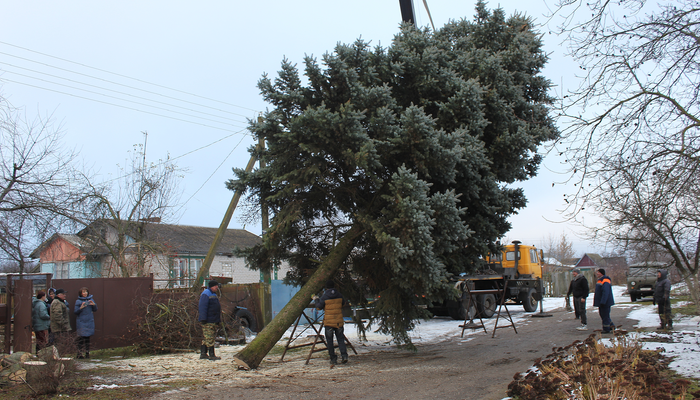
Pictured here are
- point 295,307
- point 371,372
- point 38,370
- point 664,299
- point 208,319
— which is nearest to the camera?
point 38,370

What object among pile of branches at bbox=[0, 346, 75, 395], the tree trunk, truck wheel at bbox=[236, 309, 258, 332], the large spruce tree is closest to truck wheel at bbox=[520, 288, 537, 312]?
the large spruce tree

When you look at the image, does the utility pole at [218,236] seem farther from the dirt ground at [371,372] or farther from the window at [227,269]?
the window at [227,269]

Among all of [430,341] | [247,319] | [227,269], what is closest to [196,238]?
[227,269]

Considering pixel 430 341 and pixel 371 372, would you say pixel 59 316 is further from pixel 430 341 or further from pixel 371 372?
pixel 430 341

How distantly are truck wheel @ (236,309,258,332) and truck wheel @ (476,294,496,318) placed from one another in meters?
7.99

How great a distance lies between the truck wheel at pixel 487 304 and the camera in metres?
16.8

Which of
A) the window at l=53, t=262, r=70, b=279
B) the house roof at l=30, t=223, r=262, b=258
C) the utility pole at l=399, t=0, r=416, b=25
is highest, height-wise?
the utility pole at l=399, t=0, r=416, b=25

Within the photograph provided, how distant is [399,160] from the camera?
9164 millimetres

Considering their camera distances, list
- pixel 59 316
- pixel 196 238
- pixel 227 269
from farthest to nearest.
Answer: pixel 196 238
pixel 227 269
pixel 59 316

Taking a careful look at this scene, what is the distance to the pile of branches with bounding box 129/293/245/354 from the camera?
35.2ft

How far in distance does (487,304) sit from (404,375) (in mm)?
10892

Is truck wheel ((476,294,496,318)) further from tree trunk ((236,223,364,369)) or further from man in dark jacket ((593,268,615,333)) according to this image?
tree trunk ((236,223,364,369))

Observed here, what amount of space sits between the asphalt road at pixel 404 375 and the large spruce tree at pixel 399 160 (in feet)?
2.48

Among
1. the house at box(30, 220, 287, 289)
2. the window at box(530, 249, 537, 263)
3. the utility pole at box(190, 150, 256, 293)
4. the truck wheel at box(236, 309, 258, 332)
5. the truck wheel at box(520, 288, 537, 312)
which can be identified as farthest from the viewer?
the window at box(530, 249, 537, 263)
